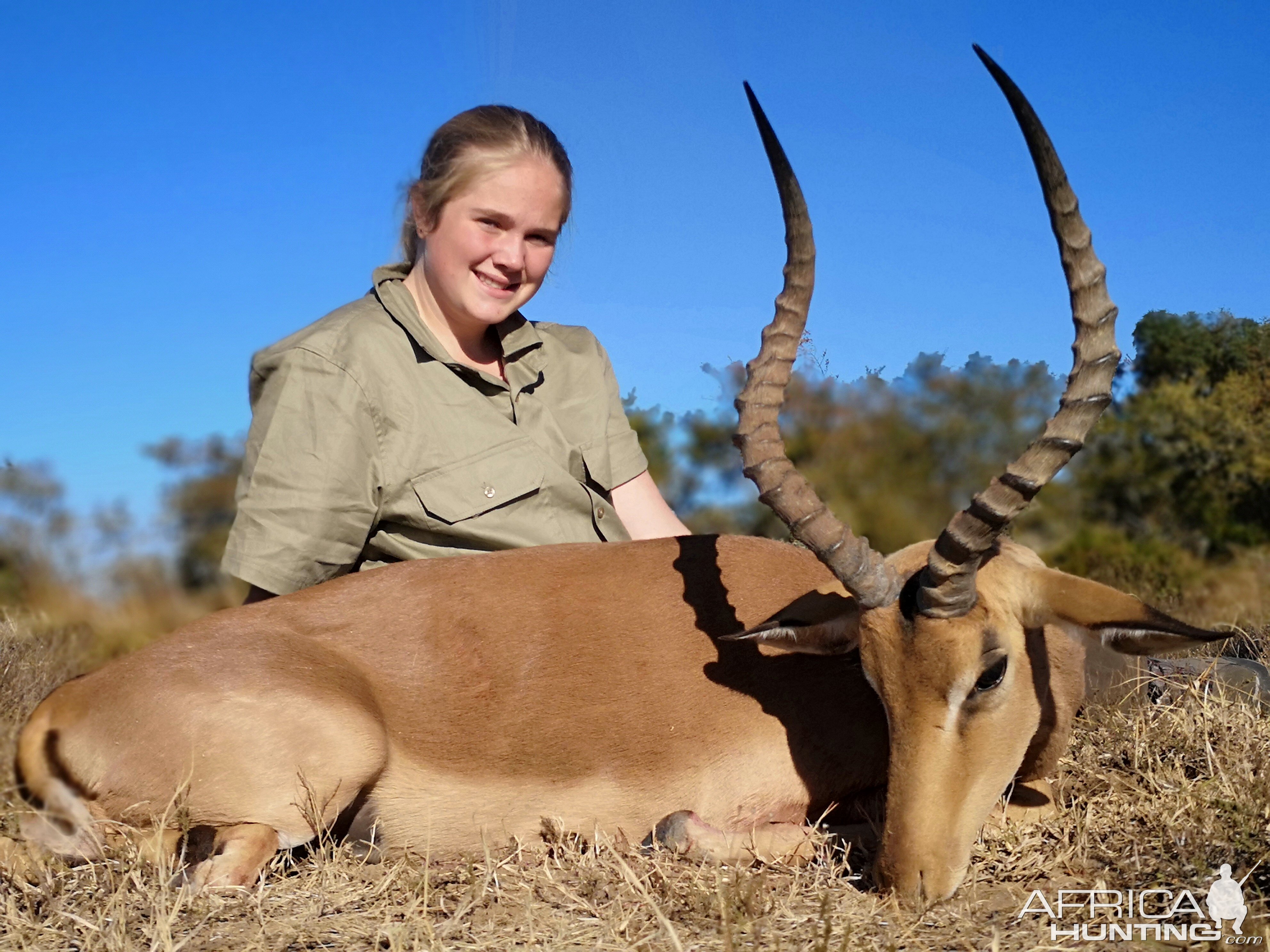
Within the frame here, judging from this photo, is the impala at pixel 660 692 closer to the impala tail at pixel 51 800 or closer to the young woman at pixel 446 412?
the impala tail at pixel 51 800

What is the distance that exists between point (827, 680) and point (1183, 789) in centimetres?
140

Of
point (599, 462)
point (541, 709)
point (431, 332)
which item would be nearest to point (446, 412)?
point (431, 332)

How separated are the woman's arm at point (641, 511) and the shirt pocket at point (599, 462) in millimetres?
113

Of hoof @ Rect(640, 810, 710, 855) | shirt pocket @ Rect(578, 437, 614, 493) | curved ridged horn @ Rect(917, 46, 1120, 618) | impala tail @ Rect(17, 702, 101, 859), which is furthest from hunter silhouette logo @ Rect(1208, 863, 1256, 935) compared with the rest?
impala tail @ Rect(17, 702, 101, 859)

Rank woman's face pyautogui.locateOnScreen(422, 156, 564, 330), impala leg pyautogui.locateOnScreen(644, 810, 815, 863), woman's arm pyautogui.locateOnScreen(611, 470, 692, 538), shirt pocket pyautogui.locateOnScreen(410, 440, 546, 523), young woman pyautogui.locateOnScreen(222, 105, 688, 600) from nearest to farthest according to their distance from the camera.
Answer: impala leg pyautogui.locateOnScreen(644, 810, 815, 863) < young woman pyautogui.locateOnScreen(222, 105, 688, 600) < shirt pocket pyautogui.locateOnScreen(410, 440, 546, 523) < woman's face pyautogui.locateOnScreen(422, 156, 564, 330) < woman's arm pyautogui.locateOnScreen(611, 470, 692, 538)

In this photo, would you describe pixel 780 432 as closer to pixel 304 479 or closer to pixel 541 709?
pixel 541 709

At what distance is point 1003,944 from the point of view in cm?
334

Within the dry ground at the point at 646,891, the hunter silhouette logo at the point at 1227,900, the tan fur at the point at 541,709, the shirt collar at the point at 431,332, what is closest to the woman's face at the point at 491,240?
the shirt collar at the point at 431,332

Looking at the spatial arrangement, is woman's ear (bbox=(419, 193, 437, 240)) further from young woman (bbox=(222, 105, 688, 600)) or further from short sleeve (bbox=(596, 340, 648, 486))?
short sleeve (bbox=(596, 340, 648, 486))

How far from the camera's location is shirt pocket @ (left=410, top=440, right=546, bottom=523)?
17.8 feet

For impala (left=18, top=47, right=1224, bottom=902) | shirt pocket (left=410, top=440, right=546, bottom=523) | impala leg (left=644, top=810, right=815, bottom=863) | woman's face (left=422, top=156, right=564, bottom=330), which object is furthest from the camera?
woman's face (left=422, top=156, right=564, bottom=330)

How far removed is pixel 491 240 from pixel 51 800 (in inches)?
124

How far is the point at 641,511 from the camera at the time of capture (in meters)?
6.41

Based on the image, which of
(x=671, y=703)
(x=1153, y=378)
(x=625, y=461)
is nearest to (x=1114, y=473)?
(x=1153, y=378)
